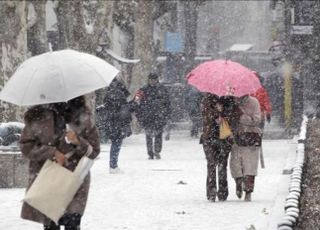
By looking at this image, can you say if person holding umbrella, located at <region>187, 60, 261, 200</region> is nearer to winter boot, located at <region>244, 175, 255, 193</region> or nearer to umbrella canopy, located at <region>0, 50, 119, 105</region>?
winter boot, located at <region>244, 175, 255, 193</region>

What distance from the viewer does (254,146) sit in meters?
12.6

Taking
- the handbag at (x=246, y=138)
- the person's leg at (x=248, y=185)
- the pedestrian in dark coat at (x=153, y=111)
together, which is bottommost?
the pedestrian in dark coat at (x=153, y=111)

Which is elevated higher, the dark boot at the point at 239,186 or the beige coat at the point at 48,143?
the beige coat at the point at 48,143

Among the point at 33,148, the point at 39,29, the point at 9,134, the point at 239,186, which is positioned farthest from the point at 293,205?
the point at 39,29

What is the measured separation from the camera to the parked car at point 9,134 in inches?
621

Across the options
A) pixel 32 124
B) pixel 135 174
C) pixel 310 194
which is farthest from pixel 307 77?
pixel 32 124

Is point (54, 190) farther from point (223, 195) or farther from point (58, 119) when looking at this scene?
point (223, 195)

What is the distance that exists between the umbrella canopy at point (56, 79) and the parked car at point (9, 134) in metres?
8.46

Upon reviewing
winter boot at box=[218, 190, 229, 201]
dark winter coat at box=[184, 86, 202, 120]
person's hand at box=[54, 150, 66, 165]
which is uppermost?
person's hand at box=[54, 150, 66, 165]

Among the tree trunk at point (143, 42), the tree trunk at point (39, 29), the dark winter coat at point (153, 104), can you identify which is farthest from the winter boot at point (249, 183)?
the tree trunk at point (143, 42)

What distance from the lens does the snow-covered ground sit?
1048 centimetres

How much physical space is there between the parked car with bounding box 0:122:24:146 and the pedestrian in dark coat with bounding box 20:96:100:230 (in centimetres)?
876

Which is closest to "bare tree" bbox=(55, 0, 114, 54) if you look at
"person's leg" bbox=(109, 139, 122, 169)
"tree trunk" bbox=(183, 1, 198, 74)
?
"person's leg" bbox=(109, 139, 122, 169)

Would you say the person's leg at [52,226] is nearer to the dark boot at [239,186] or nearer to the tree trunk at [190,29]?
the dark boot at [239,186]
